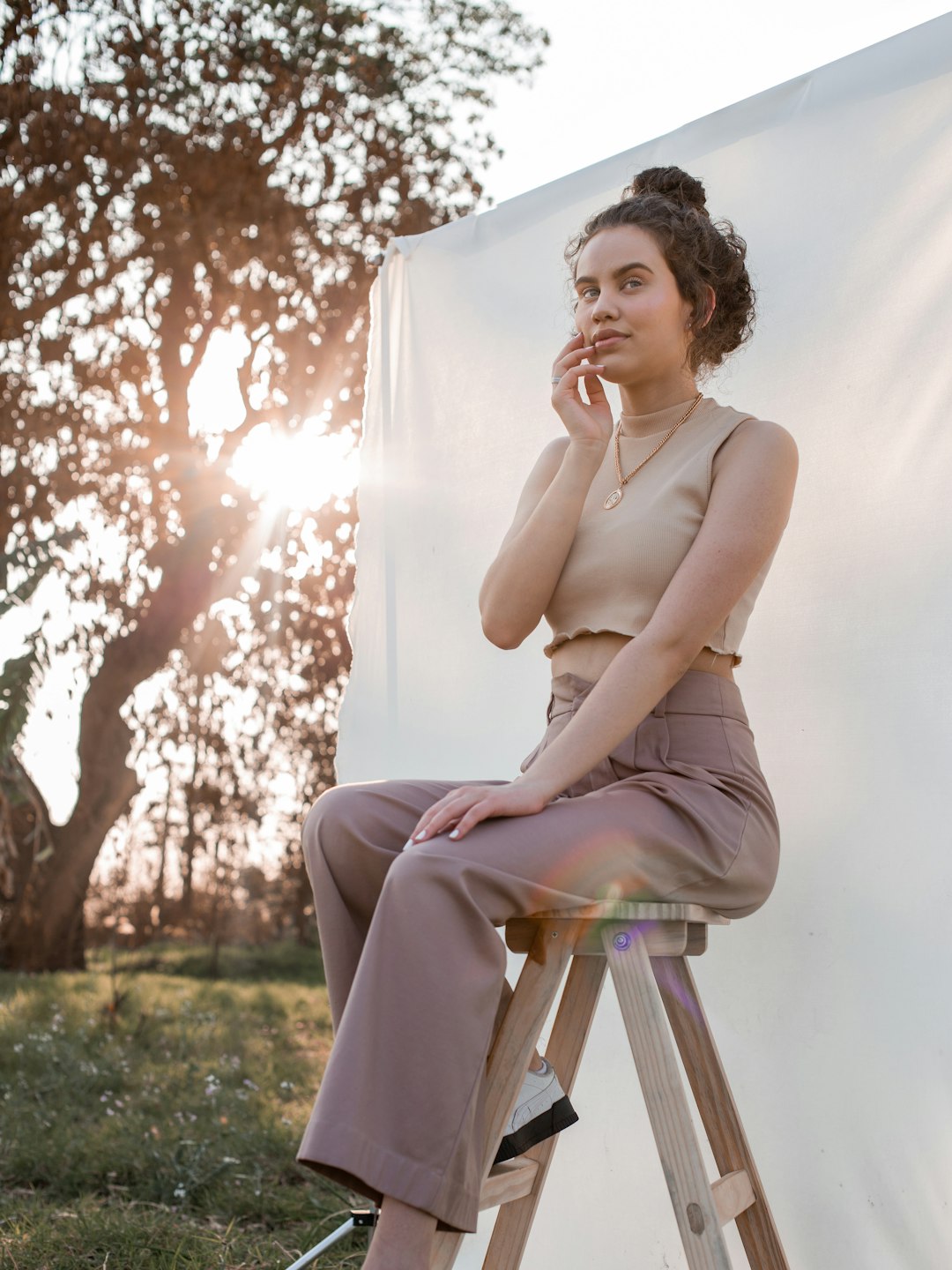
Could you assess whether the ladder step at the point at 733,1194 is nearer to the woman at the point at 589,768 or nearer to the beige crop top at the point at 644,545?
the woman at the point at 589,768

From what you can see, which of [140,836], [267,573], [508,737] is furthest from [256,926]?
[508,737]

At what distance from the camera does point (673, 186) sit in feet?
5.79

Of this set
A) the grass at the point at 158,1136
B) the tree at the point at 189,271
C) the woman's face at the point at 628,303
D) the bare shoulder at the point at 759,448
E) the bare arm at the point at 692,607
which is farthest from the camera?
the tree at the point at 189,271

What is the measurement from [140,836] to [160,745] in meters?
0.87

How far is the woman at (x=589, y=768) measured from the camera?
3.74ft

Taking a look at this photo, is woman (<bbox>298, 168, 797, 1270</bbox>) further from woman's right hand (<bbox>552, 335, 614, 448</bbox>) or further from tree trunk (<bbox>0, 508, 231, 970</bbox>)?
tree trunk (<bbox>0, 508, 231, 970</bbox>)

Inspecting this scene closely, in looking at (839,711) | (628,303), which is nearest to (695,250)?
(628,303)

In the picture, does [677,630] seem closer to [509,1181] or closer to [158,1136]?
[509,1181]

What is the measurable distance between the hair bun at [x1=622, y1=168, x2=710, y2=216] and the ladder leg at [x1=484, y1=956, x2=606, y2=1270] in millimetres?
1120

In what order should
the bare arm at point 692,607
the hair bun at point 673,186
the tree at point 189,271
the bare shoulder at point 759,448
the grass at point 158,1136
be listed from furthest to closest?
the tree at point 189,271, the grass at point 158,1136, the hair bun at point 673,186, the bare shoulder at point 759,448, the bare arm at point 692,607

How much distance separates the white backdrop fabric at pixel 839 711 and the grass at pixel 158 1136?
464 millimetres

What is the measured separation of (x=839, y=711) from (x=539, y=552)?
598 mm

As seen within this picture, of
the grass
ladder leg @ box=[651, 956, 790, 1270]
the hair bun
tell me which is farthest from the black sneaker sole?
the hair bun

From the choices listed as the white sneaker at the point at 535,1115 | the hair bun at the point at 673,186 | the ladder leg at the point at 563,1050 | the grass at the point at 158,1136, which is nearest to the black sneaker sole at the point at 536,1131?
the white sneaker at the point at 535,1115
